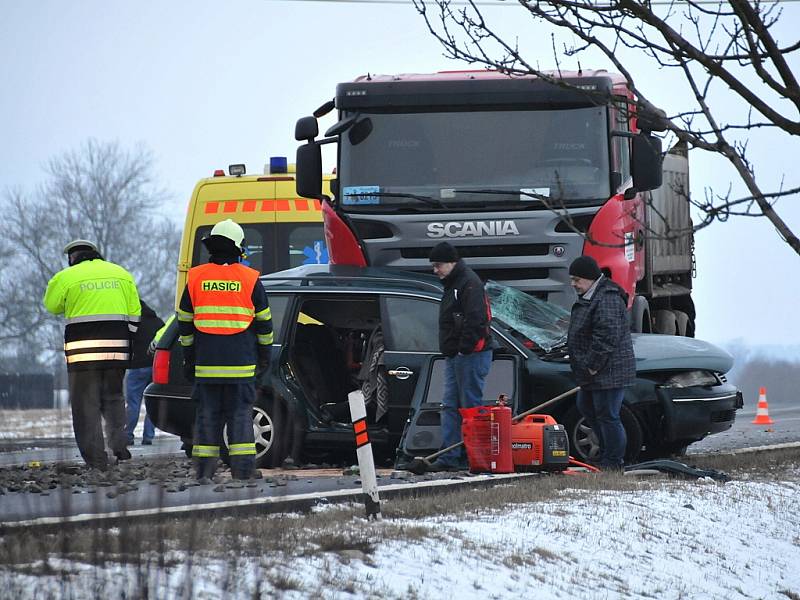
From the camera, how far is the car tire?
37.5 ft

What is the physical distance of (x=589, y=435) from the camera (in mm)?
11781

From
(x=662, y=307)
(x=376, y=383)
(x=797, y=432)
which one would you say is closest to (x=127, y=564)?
(x=376, y=383)

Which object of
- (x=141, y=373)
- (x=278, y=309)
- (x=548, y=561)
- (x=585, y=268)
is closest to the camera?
(x=548, y=561)

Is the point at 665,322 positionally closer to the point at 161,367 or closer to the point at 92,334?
the point at 161,367

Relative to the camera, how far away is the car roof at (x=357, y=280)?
12.0 meters

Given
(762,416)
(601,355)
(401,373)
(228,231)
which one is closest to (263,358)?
(228,231)

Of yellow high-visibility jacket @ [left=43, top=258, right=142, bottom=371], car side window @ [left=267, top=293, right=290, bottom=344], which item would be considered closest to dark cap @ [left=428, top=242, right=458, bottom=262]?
car side window @ [left=267, top=293, right=290, bottom=344]

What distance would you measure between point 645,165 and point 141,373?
724cm

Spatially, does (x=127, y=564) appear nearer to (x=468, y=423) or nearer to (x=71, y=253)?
(x=468, y=423)

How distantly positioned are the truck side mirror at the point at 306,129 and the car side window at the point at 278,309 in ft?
6.91

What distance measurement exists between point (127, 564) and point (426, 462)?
5.25 meters

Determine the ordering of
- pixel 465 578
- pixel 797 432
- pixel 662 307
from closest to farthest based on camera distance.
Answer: pixel 465 578, pixel 662 307, pixel 797 432

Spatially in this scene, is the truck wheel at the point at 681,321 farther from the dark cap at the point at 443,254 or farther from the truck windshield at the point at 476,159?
the dark cap at the point at 443,254

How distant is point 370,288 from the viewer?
11945 mm
